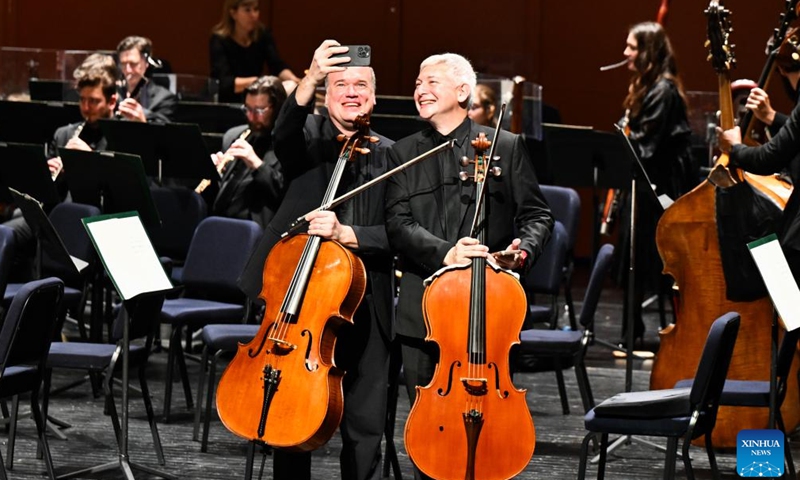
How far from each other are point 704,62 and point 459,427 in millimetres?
7352

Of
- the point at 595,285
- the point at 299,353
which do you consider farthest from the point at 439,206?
the point at 595,285

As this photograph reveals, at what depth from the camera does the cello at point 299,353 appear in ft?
11.9

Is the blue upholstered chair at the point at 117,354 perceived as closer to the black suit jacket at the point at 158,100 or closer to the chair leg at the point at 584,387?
the chair leg at the point at 584,387

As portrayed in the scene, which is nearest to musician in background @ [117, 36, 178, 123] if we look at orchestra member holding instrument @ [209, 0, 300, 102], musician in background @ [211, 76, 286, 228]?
orchestra member holding instrument @ [209, 0, 300, 102]

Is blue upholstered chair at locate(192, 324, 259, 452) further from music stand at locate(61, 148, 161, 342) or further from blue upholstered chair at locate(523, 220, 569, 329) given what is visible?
blue upholstered chair at locate(523, 220, 569, 329)

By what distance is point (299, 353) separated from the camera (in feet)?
12.1

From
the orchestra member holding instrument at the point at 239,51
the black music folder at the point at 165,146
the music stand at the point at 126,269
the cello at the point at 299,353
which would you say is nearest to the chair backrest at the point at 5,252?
the music stand at the point at 126,269

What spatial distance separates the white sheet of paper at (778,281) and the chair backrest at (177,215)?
11.2ft

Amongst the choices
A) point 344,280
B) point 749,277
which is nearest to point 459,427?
point 344,280

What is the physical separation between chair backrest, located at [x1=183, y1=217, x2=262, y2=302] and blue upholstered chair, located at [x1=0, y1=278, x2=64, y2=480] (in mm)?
1416

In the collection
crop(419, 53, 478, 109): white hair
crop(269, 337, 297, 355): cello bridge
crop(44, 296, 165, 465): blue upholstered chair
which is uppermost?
crop(419, 53, 478, 109): white hair

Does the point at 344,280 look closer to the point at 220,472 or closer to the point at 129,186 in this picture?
the point at 220,472

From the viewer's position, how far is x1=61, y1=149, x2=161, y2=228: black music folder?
561cm

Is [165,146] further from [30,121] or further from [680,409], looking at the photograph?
[680,409]
